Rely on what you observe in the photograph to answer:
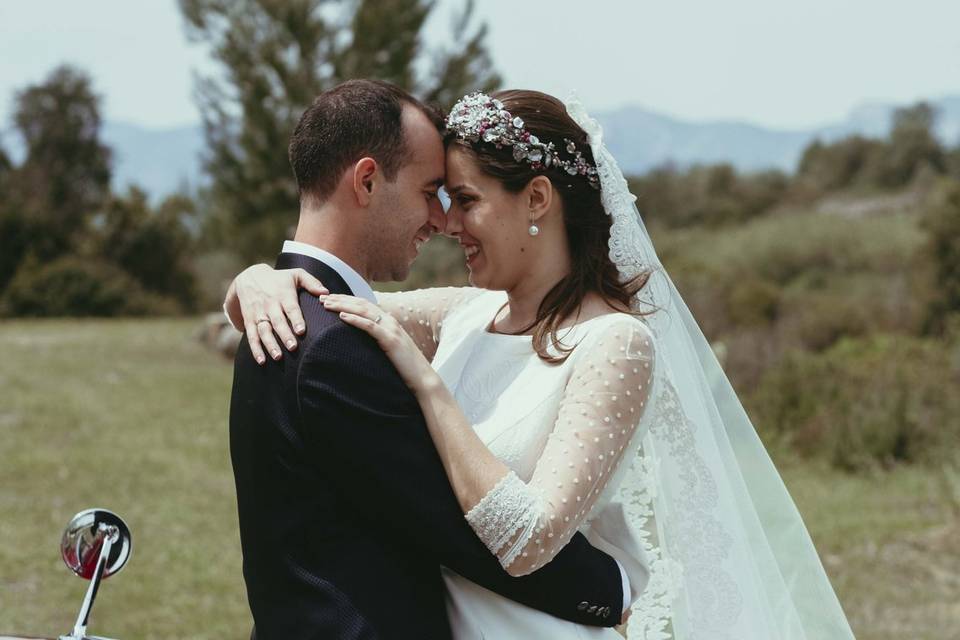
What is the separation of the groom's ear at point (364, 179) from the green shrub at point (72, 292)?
85.5ft

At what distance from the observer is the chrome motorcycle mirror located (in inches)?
93.4

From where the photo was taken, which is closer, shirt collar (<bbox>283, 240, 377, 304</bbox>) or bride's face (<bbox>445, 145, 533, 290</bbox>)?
shirt collar (<bbox>283, 240, 377, 304</bbox>)

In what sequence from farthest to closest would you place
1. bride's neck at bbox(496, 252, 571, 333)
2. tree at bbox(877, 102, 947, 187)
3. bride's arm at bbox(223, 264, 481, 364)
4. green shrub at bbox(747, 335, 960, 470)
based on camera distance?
1. tree at bbox(877, 102, 947, 187)
2. green shrub at bbox(747, 335, 960, 470)
3. bride's neck at bbox(496, 252, 571, 333)
4. bride's arm at bbox(223, 264, 481, 364)

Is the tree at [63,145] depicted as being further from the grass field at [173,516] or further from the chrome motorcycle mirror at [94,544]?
the chrome motorcycle mirror at [94,544]

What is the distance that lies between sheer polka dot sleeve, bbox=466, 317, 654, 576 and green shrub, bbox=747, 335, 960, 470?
870cm

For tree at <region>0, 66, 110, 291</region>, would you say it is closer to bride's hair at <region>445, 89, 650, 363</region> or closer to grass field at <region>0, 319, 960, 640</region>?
grass field at <region>0, 319, 960, 640</region>

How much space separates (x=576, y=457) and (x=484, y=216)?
2.30 ft

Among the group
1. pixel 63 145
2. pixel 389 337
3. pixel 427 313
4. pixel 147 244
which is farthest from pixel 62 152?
pixel 389 337

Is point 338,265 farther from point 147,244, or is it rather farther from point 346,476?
point 147,244

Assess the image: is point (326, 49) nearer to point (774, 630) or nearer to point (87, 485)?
point (87, 485)

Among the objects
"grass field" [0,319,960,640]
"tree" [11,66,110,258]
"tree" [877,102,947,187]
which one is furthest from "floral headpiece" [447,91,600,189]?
"tree" [877,102,947,187]

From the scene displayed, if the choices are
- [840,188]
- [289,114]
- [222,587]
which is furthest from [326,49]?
[840,188]

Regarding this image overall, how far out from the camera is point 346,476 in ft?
7.28

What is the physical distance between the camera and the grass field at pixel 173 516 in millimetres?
6973
